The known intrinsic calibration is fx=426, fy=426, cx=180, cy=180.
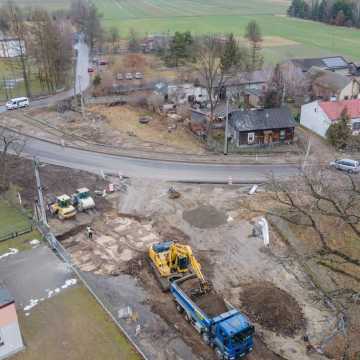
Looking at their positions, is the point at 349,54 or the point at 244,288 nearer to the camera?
the point at 244,288

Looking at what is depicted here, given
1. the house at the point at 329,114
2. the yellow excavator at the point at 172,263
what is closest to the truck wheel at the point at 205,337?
the yellow excavator at the point at 172,263

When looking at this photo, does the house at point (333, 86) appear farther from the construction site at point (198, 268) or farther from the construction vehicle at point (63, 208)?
the construction vehicle at point (63, 208)

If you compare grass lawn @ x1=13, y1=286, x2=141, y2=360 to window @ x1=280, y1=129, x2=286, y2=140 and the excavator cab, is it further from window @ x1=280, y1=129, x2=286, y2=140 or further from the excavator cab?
window @ x1=280, y1=129, x2=286, y2=140

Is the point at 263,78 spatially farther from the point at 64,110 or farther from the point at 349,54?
the point at 349,54

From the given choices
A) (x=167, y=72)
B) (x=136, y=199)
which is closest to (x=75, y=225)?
(x=136, y=199)

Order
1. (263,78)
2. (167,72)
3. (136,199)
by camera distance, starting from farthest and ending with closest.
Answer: (167,72)
(263,78)
(136,199)

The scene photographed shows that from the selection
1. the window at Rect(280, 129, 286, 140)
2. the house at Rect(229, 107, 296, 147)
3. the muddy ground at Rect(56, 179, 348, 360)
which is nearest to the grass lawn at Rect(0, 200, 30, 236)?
the muddy ground at Rect(56, 179, 348, 360)

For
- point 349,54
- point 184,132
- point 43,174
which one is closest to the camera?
point 43,174

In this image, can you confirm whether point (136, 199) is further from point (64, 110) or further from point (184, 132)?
point (64, 110)
